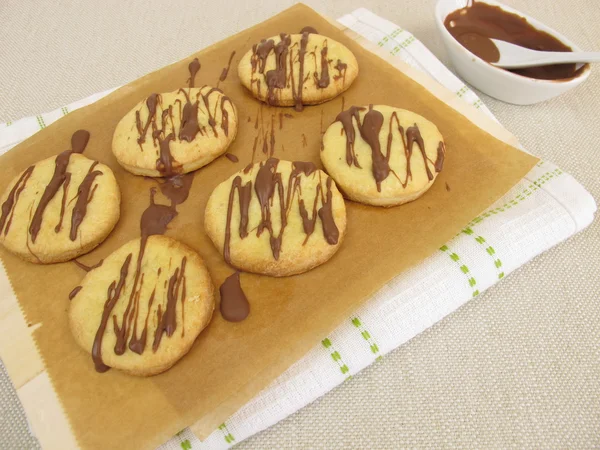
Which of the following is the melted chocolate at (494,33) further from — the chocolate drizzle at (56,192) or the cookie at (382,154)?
the chocolate drizzle at (56,192)

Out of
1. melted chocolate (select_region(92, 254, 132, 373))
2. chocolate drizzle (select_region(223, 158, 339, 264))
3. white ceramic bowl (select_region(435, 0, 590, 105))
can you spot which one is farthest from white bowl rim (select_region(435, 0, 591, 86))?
melted chocolate (select_region(92, 254, 132, 373))

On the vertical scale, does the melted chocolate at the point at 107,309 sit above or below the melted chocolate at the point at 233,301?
above

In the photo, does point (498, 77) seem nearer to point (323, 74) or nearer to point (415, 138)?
point (415, 138)

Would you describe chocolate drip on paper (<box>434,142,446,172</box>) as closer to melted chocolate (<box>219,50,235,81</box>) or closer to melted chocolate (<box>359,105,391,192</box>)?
melted chocolate (<box>359,105,391,192</box>)

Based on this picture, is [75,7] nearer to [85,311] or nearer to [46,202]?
[46,202]

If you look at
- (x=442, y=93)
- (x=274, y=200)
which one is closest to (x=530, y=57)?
(x=442, y=93)

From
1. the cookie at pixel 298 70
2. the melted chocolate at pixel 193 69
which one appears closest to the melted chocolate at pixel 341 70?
the cookie at pixel 298 70
